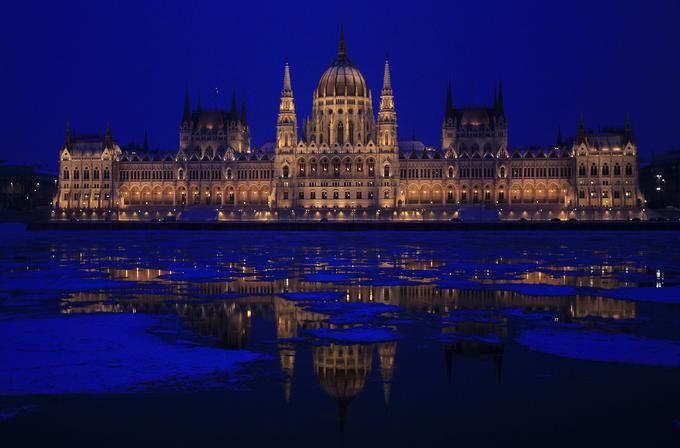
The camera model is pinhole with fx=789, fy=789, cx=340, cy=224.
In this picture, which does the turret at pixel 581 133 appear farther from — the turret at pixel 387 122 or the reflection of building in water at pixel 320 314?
the reflection of building in water at pixel 320 314

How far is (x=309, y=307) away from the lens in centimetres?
2053

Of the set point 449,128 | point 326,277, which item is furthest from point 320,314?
point 449,128

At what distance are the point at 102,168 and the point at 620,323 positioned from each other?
12315 centimetres

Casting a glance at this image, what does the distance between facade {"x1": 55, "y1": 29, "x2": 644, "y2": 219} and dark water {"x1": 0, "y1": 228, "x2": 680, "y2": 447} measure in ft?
286

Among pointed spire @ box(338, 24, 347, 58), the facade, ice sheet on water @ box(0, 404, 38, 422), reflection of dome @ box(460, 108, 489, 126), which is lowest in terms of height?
ice sheet on water @ box(0, 404, 38, 422)

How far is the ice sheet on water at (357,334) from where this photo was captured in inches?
627

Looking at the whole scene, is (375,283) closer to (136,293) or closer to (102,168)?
(136,293)

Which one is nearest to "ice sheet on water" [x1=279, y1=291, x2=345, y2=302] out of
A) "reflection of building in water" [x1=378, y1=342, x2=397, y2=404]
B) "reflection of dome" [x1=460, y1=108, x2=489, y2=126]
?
"reflection of building in water" [x1=378, y1=342, x2=397, y2=404]

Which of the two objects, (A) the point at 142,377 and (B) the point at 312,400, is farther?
(A) the point at 142,377

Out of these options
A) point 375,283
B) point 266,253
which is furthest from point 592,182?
point 375,283

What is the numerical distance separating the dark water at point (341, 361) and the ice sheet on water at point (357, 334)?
6 cm

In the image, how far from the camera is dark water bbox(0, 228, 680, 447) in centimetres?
1048

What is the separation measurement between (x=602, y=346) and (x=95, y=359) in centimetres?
943

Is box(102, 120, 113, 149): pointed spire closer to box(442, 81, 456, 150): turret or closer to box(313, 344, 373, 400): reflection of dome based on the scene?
box(442, 81, 456, 150): turret
